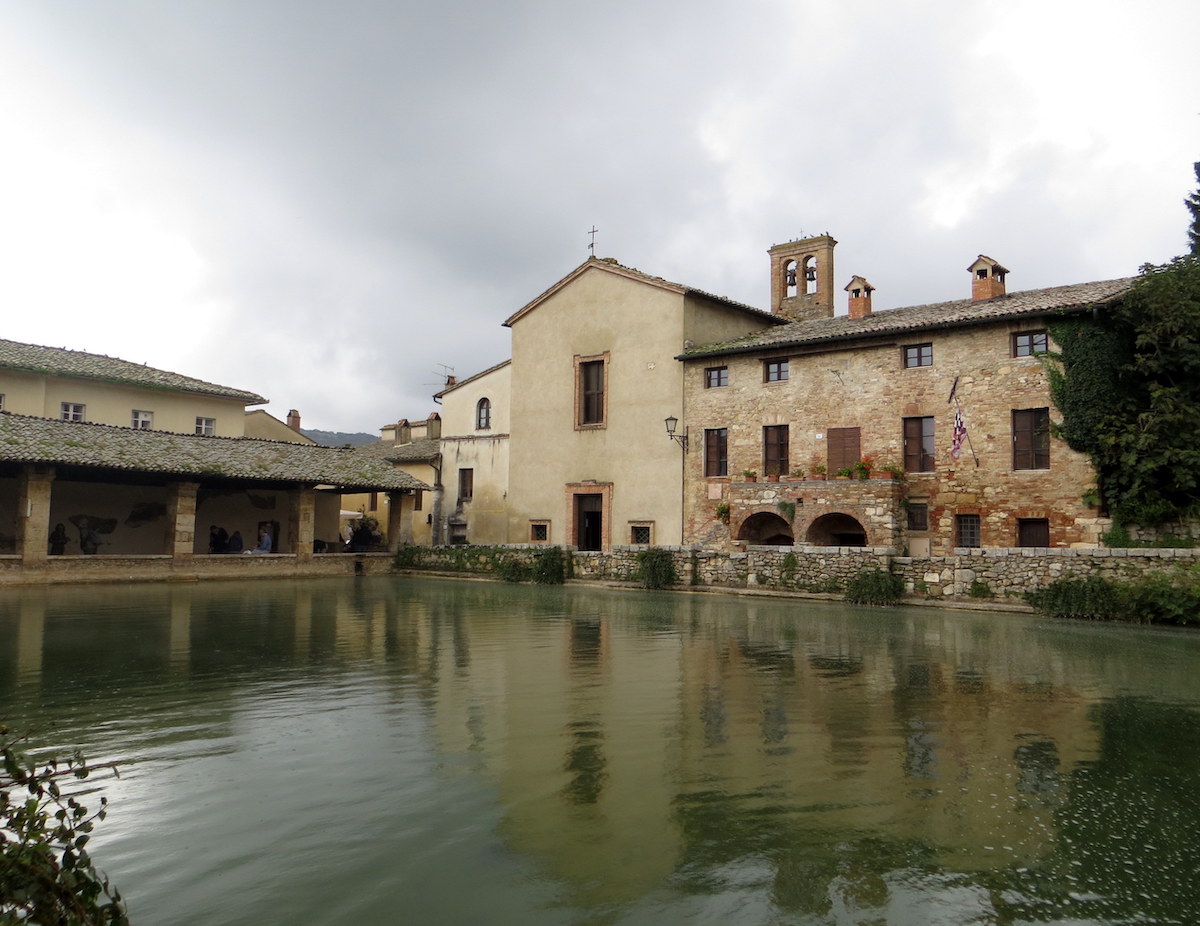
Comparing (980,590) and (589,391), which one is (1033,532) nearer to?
(980,590)

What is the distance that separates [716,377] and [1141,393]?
11507 mm

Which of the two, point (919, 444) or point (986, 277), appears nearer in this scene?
point (919, 444)

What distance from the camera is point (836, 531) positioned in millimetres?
24344

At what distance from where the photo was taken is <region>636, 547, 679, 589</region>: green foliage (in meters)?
23.8

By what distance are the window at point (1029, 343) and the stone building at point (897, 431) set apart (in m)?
0.03

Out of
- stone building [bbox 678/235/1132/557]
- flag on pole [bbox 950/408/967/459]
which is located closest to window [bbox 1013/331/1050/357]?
stone building [bbox 678/235/1132/557]

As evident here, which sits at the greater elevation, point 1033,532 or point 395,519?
point 395,519

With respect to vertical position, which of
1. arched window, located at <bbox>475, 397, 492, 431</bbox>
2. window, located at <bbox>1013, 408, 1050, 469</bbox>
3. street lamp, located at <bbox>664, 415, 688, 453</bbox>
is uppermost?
arched window, located at <bbox>475, 397, 492, 431</bbox>

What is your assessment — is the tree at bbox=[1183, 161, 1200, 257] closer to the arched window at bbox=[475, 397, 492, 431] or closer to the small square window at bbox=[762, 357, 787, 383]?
the small square window at bbox=[762, 357, 787, 383]

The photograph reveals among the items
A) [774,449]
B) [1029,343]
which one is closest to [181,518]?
[774,449]

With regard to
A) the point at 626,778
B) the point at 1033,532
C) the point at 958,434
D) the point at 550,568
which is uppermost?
the point at 958,434

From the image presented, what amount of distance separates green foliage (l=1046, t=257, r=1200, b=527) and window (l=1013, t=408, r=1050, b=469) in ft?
1.56

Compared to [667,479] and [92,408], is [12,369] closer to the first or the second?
[92,408]

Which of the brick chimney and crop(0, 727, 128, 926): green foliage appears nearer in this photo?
crop(0, 727, 128, 926): green foliage
